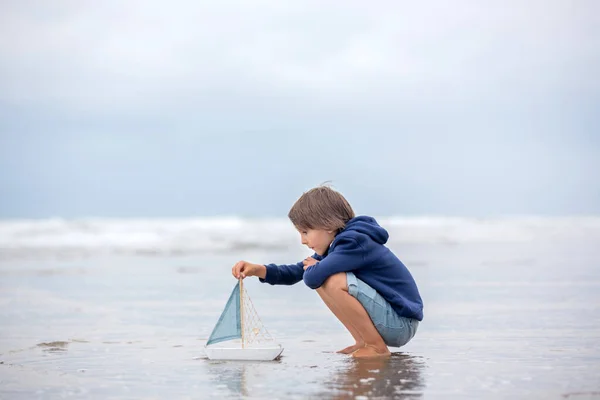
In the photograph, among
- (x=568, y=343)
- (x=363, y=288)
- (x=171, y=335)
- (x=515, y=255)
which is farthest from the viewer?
(x=515, y=255)

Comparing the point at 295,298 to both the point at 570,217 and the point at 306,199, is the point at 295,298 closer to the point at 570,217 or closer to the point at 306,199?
the point at 306,199

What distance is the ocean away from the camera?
390 centimetres

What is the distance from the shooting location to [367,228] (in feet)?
15.4

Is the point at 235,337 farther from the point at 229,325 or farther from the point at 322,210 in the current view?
the point at 322,210

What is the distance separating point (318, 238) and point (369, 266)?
0.32 metres

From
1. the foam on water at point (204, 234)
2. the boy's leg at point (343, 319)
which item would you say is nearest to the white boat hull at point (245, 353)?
the boy's leg at point (343, 319)

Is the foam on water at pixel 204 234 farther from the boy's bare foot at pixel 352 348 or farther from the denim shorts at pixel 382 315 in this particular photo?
the denim shorts at pixel 382 315

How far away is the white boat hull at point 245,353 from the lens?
4.67 m

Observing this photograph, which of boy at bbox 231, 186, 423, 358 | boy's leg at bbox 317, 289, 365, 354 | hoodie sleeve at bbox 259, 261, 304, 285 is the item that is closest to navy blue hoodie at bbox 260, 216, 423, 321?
boy at bbox 231, 186, 423, 358

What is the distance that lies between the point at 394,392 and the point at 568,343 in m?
1.90

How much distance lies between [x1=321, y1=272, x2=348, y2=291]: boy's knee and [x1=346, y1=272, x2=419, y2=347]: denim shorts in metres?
0.02

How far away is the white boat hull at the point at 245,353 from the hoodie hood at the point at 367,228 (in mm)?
717

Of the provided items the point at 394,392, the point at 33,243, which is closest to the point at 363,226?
the point at 394,392

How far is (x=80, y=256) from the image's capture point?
15.8 m
